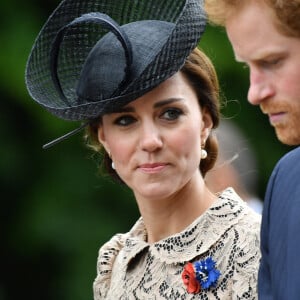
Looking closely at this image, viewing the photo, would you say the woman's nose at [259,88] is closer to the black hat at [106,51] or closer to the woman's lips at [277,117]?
the woman's lips at [277,117]

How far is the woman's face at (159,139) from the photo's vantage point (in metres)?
4.73

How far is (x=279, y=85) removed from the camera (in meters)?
3.61

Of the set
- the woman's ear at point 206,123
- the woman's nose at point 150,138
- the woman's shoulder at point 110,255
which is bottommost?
the woman's shoulder at point 110,255

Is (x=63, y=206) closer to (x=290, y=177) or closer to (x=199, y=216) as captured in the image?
(x=199, y=216)

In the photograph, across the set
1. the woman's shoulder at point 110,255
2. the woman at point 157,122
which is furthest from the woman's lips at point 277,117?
the woman's shoulder at point 110,255

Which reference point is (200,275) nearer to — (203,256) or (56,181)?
(203,256)

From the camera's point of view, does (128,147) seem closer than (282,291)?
No

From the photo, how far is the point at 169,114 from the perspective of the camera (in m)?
4.79

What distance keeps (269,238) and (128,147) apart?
42.6 inches

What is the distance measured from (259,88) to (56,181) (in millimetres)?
5515

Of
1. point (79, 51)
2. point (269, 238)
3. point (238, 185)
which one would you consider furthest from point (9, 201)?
point (269, 238)

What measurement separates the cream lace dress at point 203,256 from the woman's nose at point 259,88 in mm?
1080

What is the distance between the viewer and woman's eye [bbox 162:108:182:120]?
478cm

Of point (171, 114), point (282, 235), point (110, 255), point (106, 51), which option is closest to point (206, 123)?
point (171, 114)
